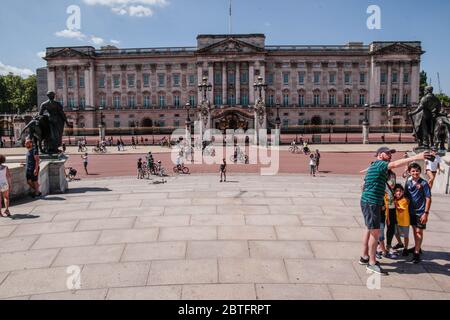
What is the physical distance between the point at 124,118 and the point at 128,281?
264ft

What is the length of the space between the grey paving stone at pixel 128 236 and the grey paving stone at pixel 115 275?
1.42 m

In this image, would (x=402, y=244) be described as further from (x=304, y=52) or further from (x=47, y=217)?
(x=304, y=52)

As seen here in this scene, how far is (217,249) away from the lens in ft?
27.5

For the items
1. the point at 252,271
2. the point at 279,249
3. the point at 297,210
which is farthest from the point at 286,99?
the point at 252,271

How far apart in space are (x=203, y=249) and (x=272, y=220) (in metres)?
2.85

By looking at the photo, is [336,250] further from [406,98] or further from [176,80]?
[406,98]

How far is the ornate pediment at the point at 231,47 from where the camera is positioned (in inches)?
3113

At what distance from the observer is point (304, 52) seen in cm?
8119

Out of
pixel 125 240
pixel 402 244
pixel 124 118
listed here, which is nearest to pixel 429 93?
pixel 402 244

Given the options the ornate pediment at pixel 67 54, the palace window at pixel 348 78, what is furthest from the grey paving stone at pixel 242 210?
the ornate pediment at pixel 67 54

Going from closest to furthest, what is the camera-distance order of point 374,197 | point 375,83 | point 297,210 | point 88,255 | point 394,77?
point 374,197 < point 88,255 < point 297,210 < point 375,83 < point 394,77

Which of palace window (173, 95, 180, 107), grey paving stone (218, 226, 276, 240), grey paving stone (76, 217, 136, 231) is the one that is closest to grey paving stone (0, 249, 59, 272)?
grey paving stone (76, 217, 136, 231)

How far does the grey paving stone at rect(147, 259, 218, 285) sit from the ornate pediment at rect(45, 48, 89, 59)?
8192 centimetres

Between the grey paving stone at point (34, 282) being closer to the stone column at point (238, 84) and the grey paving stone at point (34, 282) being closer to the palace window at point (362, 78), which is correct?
the stone column at point (238, 84)
